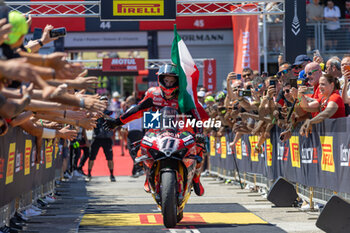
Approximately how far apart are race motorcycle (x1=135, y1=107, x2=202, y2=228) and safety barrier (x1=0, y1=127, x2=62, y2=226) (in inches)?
62.5

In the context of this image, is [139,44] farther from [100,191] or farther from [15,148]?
[15,148]

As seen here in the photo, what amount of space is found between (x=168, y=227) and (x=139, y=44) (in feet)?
94.3

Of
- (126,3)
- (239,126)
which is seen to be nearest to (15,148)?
(239,126)

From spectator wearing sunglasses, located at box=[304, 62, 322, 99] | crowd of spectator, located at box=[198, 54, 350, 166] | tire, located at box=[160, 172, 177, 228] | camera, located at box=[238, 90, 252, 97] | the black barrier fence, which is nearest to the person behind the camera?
tire, located at box=[160, 172, 177, 228]

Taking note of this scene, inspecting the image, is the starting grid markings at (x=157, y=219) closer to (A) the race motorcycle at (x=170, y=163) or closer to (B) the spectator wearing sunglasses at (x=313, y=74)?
(A) the race motorcycle at (x=170, y=163)

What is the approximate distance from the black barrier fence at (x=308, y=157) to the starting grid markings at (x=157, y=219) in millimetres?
1100

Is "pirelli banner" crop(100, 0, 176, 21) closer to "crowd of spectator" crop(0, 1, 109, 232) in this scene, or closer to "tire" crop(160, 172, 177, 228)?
"tire" crop(160, 172, 177, 228)

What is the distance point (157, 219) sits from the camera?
11125mm

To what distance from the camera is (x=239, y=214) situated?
11.7 m

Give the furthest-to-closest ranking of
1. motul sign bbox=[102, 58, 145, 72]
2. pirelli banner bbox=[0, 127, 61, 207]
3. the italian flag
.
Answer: motul sign bbox=[102, 58, 145, 72] → the italian flag → pirelli banner bbox=[0, 127, 61, 207]

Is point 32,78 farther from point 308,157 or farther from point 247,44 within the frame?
point 247,44

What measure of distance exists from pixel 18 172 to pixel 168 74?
245 cm

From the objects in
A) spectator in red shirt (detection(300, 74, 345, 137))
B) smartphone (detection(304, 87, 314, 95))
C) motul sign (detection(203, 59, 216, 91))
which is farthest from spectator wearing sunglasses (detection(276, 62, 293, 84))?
motul sign (detection(203, 59, 216, 91))

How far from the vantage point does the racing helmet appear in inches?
416
